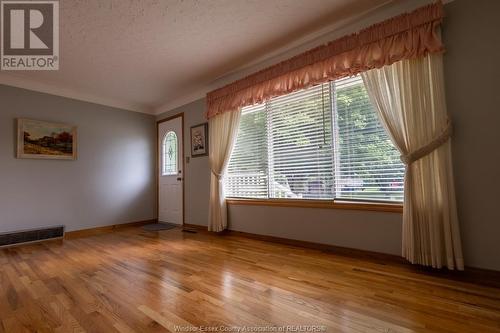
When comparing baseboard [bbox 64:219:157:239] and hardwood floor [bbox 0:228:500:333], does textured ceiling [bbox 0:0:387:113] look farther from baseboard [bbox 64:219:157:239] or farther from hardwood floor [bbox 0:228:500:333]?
hardwood floor [bbox 0:228:500:333]

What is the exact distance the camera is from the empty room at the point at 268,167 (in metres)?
1.62

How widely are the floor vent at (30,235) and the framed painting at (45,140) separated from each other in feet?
3.54

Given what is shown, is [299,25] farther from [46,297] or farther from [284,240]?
[46,297]

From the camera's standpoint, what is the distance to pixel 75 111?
399cm

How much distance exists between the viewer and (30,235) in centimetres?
338

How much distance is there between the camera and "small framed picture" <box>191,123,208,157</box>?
4.04 m

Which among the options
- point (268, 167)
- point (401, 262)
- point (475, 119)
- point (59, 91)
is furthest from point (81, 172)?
point (475, 119)

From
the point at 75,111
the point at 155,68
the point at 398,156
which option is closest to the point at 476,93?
the point at 398,156

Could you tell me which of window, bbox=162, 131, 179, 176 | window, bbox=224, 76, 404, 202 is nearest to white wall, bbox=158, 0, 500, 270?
window, bbox=224, 76, 404, 202

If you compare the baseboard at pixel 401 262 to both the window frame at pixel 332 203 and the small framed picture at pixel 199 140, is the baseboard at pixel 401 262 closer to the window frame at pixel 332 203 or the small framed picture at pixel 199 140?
the window frame at pixel 332 203

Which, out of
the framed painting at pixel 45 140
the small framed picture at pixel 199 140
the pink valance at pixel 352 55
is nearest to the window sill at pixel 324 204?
the small framed picture at pixel 199 140

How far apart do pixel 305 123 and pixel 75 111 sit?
3804 millimetres

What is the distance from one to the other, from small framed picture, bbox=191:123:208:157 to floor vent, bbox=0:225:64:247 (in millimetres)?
2360

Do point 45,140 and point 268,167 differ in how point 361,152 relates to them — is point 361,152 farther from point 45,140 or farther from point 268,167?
point 45,140
